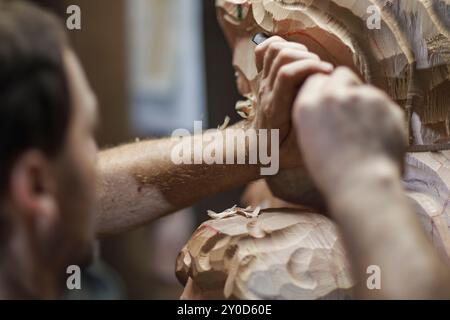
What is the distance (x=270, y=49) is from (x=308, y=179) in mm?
193

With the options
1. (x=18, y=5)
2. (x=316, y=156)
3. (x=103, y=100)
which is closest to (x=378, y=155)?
(x=316, y=156)

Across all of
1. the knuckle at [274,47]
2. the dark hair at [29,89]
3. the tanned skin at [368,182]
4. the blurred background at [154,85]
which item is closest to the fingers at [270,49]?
the knuckle at [274,47]

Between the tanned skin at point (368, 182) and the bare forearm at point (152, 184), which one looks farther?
the bare forearm at point (152, 184)

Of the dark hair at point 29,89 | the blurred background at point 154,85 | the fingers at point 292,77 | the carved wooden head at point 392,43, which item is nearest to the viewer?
the dark hair at point 29,89

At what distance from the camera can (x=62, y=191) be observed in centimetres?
54

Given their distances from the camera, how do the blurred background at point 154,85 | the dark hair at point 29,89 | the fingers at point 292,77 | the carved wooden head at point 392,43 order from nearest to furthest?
the dark hair at point 29,89
the fingers at point 292,77
the carved wooden head at point 392,43
the blurred background at point 154,85

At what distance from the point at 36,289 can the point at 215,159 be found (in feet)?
1.05

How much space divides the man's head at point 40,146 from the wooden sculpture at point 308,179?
0.18m

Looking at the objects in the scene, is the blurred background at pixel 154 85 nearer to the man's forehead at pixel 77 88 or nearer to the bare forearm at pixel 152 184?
the bare forearm at pixel 152 184

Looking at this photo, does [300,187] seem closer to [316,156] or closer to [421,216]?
[421,216]

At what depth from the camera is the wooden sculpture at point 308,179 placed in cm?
69

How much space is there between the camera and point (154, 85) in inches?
67.6

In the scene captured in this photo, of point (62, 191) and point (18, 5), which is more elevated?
point (18, 5)

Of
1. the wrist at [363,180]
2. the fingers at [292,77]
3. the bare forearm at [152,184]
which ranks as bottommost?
the bare forearm at [152,184]
